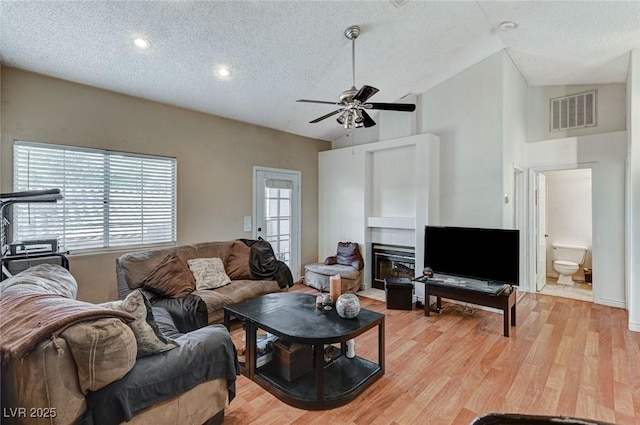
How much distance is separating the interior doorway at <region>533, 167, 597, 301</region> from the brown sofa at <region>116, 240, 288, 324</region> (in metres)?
4.43

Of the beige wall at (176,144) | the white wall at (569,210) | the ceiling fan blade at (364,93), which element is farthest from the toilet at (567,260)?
the ceiling fan blade at (364,93)

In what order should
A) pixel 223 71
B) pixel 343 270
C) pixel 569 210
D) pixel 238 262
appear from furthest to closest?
1. pixel 569 210
2. pixel 343 270
3. pixel 238 262
4. pixel 223 71

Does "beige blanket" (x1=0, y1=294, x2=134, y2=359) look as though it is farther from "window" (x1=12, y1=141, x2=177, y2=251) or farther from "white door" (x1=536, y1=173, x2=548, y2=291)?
"white door" (x1=536, y1=173, x2=548, y2=291)

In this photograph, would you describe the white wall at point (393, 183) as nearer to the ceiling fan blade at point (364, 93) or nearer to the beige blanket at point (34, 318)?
the ceiling fan blade at point (364, 93)

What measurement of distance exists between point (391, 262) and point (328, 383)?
306 cm

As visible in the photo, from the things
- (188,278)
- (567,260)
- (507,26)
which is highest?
(507,26)

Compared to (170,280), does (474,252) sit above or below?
above

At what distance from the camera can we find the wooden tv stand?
3.42m

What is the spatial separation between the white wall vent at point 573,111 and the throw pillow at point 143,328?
5.97m

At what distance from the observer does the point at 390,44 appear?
3506 mm

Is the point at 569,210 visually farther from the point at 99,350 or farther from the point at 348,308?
the point at 99,350

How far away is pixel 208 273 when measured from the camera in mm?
3736

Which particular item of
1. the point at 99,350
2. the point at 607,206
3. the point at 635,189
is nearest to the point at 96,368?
the point at 99,350

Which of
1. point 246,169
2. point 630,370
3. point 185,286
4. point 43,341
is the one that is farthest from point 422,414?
point 246,169
